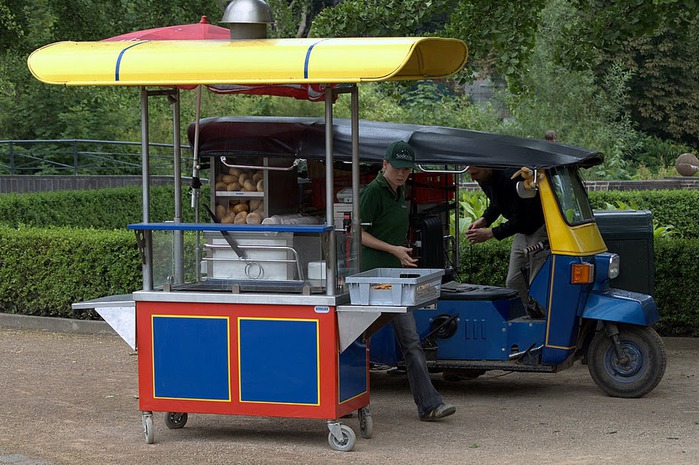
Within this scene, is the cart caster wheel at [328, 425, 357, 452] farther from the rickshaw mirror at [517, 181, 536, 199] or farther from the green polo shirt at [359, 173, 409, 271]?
the rickshaw mirror at [517, 181, 536, 199]

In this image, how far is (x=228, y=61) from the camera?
7.29 m

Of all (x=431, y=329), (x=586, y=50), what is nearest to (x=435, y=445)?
(x=431, y=329)

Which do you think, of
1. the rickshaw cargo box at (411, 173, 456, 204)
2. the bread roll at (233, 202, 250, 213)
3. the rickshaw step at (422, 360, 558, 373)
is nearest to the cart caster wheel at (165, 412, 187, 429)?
the bread roll at (233, 202, 250, 213)

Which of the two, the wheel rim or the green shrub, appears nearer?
the wheel rim

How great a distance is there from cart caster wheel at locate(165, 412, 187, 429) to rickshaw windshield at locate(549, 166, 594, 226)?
307cm

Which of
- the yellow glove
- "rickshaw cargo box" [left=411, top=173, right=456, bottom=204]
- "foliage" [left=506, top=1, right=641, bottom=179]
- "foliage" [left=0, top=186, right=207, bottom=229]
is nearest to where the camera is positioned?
the yellow glove

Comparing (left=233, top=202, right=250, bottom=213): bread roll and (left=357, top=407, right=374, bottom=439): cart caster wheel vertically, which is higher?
(left=233, top=202, right=250, bottom=213): bread roll

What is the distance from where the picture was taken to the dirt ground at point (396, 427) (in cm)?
733

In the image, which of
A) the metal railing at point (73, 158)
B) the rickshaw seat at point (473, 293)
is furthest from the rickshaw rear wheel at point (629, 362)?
the metal railing at point (73, 158)

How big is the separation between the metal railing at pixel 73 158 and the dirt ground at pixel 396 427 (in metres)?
13.6

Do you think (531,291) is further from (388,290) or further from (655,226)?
(655,226)

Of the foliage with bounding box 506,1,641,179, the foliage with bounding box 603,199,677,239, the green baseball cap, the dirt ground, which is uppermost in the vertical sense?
the foliage with bounding box 506,1,641,179

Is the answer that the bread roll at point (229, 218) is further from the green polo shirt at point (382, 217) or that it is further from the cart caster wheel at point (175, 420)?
the cart caster wheel at point (175, 420)

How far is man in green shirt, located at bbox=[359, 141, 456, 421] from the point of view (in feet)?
26.6
